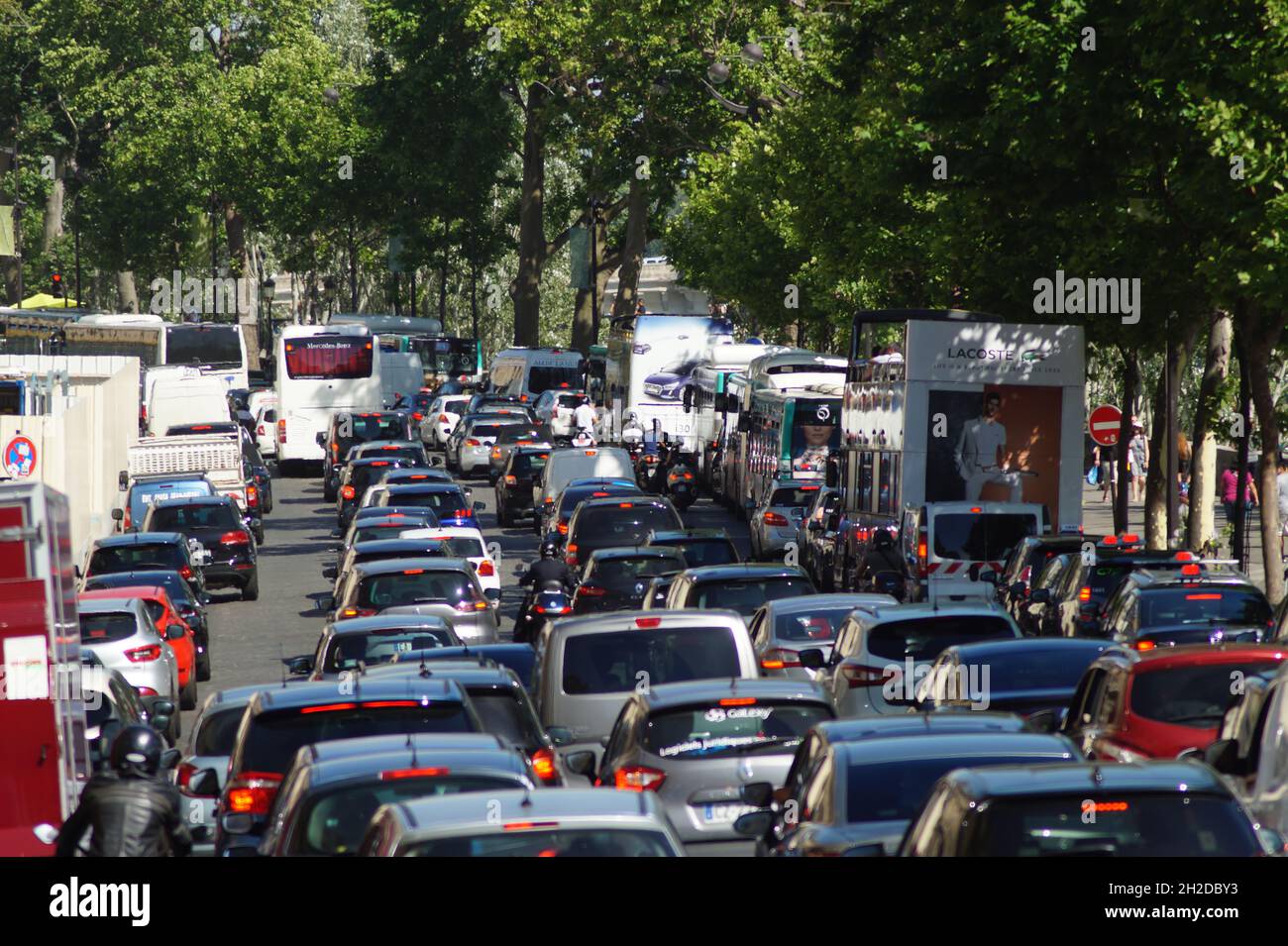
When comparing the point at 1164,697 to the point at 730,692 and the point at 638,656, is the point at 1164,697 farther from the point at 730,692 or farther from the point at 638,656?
the point at 638,656

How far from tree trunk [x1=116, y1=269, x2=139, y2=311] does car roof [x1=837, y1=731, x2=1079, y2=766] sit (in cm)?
10519

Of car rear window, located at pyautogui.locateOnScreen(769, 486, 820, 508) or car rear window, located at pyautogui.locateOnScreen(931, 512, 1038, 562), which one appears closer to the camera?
car rear window, located at pyautogui.locateOnScreen(931, 512, 1038, 562)

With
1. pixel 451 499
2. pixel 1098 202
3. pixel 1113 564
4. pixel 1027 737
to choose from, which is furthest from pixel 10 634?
pixel 451 499

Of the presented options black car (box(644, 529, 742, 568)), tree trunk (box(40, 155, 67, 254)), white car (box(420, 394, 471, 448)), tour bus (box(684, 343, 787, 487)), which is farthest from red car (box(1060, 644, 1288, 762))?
tree trunk (box(40, 155, 67, 254))

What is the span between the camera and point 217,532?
115 feet

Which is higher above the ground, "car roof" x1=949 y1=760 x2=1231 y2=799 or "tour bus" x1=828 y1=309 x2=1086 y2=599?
"tour bus" x1=828 y1=309 x2=1086 y2=599

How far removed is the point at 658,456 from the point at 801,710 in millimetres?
39285

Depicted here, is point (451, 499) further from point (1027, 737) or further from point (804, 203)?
point (1027, 737)

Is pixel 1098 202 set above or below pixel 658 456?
above

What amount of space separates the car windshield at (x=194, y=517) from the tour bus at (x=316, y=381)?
2590 centimetres

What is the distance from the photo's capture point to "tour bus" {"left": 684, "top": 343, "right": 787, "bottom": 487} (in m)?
52.2

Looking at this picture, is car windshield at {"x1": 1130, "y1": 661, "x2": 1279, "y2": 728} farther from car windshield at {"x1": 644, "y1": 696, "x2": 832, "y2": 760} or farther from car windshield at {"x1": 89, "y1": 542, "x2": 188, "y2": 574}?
car windshield at {"x1": 89, "y1": 542, "x2": 188, "y2": 574}

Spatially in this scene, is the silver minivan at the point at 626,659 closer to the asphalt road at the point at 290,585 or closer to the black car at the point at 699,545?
the asphalt road at the point at 290,585

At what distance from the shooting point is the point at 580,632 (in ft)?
52.1
